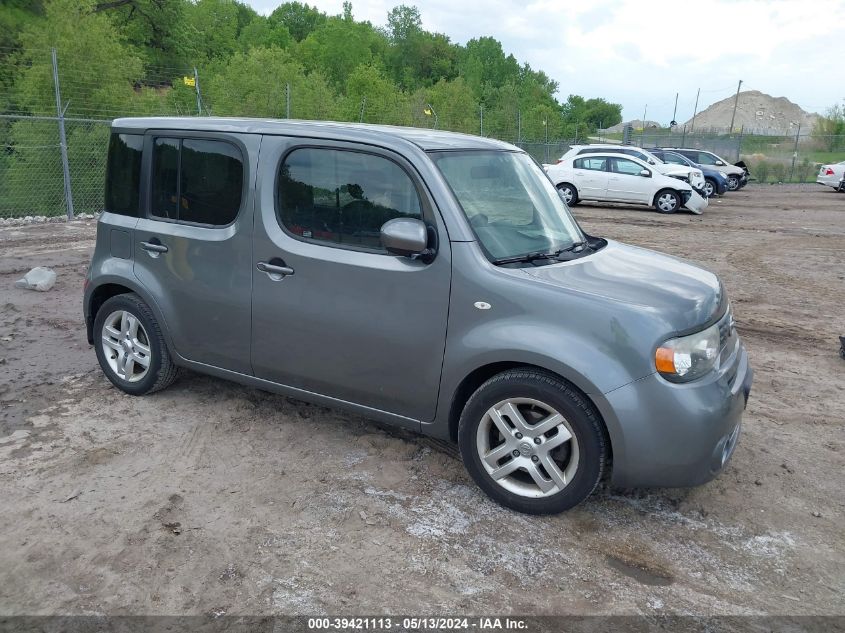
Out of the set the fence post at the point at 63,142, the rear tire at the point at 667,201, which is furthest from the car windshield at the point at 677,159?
the fence post at the point at 63,142

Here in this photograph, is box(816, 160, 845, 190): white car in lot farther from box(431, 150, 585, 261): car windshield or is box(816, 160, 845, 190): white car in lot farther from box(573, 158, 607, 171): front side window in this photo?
box(431, 150, 585, 261): car windshield

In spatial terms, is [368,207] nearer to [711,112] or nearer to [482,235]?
[482,235]

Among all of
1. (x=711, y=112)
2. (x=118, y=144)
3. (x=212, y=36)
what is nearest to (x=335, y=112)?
(x=118, y=144)

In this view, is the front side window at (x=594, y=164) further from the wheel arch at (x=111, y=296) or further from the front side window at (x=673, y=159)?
the wheel arch at (x=111, y=296)

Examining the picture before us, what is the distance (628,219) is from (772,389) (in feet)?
41.9

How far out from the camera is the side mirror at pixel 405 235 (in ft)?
12.5

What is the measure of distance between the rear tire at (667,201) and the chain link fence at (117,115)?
10.0 m

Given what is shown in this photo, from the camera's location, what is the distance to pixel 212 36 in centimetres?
6412

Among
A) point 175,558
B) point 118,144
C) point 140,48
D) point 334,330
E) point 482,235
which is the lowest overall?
point 175,558

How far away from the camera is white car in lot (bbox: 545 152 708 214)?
19766mm

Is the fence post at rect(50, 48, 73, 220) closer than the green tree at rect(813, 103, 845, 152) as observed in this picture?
Yes

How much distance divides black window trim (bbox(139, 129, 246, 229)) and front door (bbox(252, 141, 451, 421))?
15cm

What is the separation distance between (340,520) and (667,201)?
709 inches

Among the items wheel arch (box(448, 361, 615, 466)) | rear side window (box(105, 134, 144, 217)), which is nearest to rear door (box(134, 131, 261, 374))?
rear side window (box(105, 134, 144, 217))
